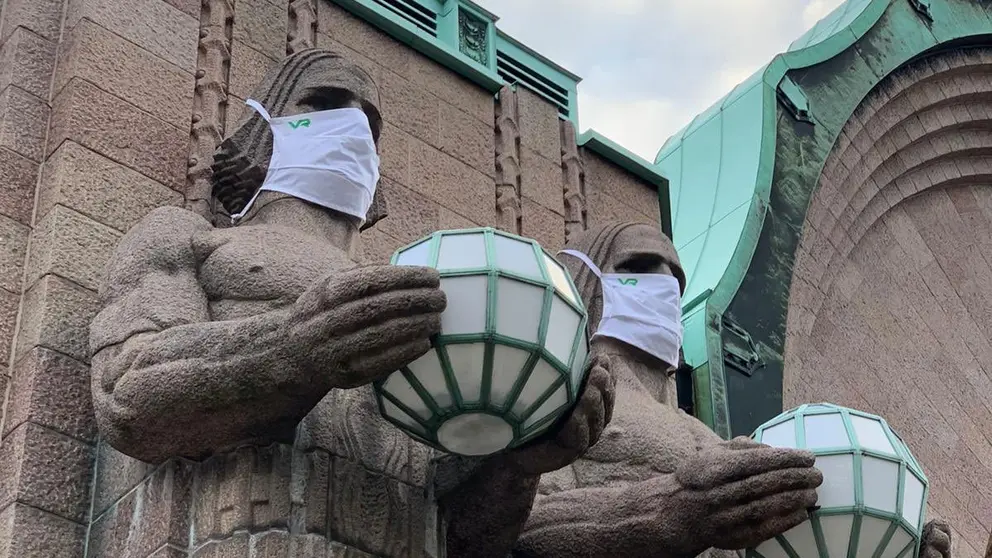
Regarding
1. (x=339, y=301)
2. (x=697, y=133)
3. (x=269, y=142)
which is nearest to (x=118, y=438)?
(x=339, y=301)

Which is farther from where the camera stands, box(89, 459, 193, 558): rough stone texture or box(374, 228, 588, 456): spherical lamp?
box(89, 459, 193, 558): rough stone texture

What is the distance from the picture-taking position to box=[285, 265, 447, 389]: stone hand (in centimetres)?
572

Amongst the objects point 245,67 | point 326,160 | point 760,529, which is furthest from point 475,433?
point 245,67

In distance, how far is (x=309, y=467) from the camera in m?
6.40

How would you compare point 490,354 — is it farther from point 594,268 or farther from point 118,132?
point 594,268

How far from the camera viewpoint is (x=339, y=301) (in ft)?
19.0

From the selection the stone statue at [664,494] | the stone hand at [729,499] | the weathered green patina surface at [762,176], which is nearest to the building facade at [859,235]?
the weathered green patina surface at [762,176]

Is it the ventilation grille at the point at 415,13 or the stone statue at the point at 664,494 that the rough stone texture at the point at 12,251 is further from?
the ventilation grille at the point at 415,13

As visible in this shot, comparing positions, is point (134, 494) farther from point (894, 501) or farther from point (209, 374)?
point (894, 501)

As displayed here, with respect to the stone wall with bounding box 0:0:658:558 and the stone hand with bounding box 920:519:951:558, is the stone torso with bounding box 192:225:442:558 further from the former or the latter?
the stone hand with bounding box 920:519:951:558

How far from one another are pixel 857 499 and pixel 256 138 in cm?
279

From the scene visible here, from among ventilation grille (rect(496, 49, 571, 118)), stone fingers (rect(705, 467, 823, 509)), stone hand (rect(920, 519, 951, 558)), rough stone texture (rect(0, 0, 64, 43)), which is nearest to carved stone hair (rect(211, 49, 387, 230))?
rough stone texture (rect(0, 0, 64, 43))

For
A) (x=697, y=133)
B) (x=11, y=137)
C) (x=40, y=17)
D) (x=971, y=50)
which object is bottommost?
(x=11, y=137)

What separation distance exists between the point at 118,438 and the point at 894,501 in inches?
119
